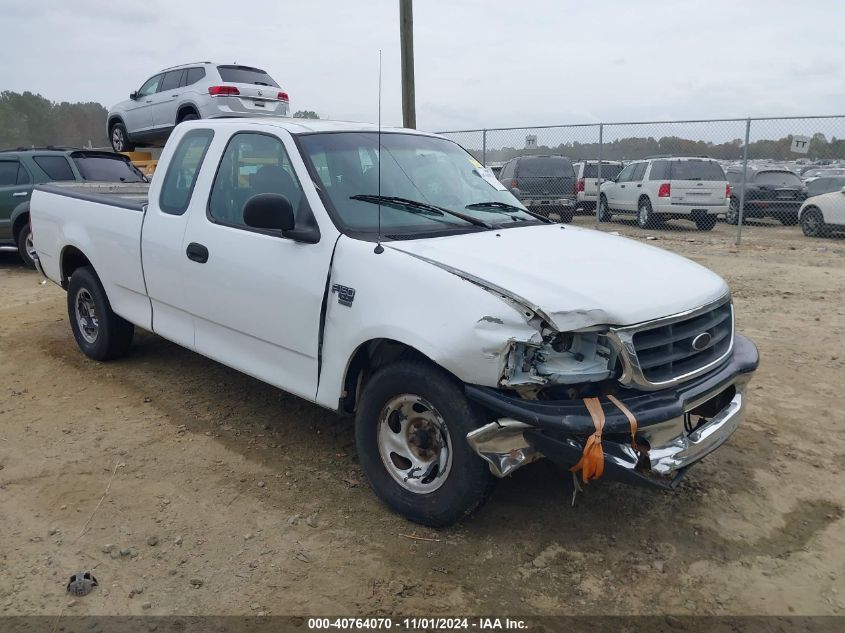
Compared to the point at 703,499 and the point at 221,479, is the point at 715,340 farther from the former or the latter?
the point at 221,479

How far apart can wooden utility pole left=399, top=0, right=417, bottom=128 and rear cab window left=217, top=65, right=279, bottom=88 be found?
2.97 meters

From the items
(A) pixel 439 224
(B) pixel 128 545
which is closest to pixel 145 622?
(B) pixel 128 545

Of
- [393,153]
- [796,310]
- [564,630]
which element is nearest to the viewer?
[564,630]

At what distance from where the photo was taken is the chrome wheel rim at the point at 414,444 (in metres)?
3.25

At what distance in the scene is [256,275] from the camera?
12.9 feet

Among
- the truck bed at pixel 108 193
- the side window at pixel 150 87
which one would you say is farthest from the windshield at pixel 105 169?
the truck bed at pixel 108 193

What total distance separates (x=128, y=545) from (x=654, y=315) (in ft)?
8.80

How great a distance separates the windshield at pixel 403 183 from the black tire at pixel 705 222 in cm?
1303

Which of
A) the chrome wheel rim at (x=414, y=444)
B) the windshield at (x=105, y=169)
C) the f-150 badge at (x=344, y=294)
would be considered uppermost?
the windshield at (x=105, y=169)

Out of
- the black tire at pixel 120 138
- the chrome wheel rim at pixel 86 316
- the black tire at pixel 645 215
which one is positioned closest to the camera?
the chrome wheel rim at pixel 86 316

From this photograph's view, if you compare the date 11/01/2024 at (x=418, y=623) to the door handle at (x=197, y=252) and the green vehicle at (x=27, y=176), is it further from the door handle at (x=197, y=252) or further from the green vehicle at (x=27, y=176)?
the green vehicle at (x=27, y=176)

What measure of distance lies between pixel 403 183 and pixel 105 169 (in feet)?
28.2

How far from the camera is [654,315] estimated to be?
3.06 m

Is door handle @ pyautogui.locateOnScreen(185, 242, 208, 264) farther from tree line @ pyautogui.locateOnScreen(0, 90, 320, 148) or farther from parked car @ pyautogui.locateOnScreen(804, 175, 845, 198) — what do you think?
tree line @ pyautogui.locateOnScreen(0, 90, 320, 148)
